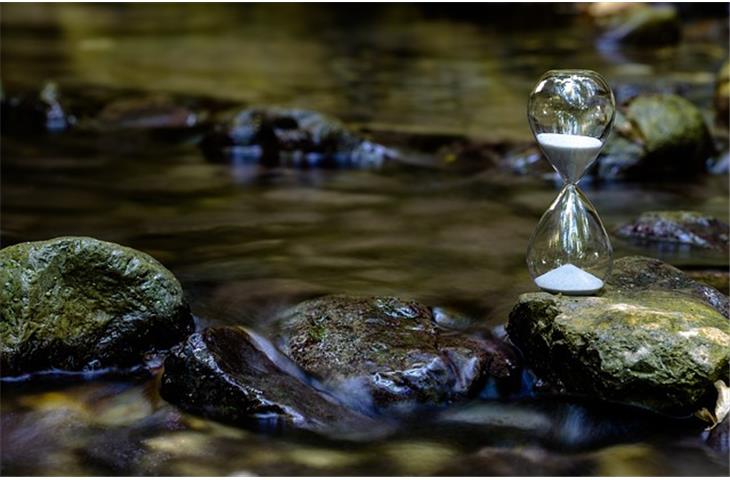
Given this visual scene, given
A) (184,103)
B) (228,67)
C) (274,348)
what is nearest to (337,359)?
(274,348)

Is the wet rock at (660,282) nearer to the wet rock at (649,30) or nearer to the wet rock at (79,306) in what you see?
the wet rock at (79,306)

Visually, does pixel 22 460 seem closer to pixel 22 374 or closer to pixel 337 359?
pixel 22 374

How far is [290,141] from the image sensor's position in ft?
28.2

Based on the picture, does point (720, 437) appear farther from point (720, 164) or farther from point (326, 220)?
point (720, 164)

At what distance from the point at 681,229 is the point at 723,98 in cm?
417

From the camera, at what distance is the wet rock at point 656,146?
7.75 m

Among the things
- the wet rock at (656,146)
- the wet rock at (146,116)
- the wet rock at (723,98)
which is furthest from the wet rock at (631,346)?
the wet rock at (146,116)

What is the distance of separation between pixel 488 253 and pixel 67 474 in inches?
112

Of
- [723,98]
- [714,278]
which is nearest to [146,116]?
[723,98]

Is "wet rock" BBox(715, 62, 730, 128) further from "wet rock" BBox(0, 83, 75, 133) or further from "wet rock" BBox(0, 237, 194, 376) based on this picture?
"wet rock" BBox(0, 237, 194, 376)

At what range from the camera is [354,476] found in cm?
339

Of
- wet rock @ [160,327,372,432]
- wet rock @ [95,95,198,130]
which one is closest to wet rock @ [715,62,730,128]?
wet rock @ [95,95,198,130]

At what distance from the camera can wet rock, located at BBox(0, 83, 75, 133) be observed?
9.75 metres

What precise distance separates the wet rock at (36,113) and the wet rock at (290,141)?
176cm
